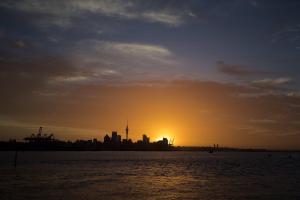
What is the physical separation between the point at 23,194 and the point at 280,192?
36.4 m

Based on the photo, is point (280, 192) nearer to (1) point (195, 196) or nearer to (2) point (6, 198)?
(1) point (195, 196)

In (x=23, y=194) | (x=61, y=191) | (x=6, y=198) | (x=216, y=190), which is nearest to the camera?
(x=6, y=198)

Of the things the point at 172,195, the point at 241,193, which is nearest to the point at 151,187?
the point at 172,195

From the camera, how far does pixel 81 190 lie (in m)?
54.9

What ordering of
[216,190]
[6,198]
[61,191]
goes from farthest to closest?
[216,190]
[61,191]
[6,198]

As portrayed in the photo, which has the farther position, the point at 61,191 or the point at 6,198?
the point at 61,191

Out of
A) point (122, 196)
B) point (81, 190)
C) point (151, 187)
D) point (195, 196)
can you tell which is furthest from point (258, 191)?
point (81, 190)

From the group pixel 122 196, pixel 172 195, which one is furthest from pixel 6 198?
pixel 172 195

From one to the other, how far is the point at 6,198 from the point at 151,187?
908 inches

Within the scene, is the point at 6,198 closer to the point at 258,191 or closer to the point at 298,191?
the point at 258,191

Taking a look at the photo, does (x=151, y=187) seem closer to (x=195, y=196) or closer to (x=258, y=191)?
(x=195, y=196)

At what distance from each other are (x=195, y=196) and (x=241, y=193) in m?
7.69

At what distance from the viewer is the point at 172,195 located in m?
50.9

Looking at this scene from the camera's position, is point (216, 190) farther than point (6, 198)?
Yes
